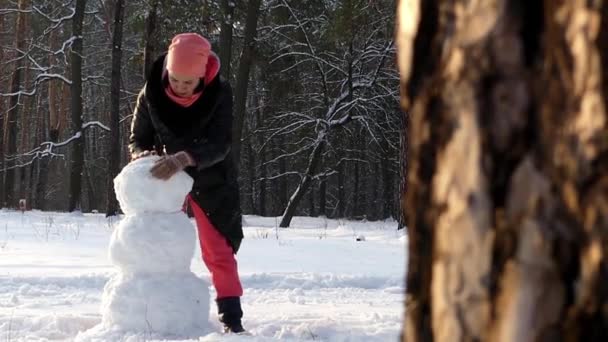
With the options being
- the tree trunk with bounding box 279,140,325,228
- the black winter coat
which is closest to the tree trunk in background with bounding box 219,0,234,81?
the tree trunk with bounding box 279,140,325,228

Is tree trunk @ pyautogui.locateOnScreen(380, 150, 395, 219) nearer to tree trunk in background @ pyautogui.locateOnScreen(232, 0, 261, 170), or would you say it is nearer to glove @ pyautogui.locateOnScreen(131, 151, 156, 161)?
tree trunk in background @ pyautogui.locateOnScreen(232, 0, 261, 170)

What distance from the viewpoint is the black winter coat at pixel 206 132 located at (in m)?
4.00

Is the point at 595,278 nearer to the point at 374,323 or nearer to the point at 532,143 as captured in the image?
the point at 532,143

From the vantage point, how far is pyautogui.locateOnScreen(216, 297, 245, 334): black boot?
394 centimetres

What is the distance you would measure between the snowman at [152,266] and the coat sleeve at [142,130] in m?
0.18

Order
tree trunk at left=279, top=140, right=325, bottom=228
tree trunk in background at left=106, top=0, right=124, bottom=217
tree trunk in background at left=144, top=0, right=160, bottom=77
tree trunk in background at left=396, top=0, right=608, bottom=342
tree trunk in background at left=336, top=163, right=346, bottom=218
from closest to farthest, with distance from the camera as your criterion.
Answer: tree trunk in background at left=396, top=0, right=608, bottom=342 < tree trunk in background at left=144, top=0, right=160, bottom=77 < tree trunk at left=279, top=140, right=325, bottom=228 < tree trunk in background at left=106, top=0, right=124, bottom=217 < tree trunk in background at left=336, top=163, right=346, bottom=218

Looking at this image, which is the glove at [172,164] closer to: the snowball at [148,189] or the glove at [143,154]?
the snowball at [148,189]

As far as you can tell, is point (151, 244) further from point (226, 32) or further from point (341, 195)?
point (341, 195)

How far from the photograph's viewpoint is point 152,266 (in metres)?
3.89

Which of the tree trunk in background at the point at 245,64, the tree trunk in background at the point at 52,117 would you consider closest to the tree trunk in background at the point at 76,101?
the tree trunk in background at the point at 52,117

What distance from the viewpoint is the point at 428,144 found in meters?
0.90

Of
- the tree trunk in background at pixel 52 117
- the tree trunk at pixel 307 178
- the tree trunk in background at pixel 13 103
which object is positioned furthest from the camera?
the tree trunk in background at pixel 52 117

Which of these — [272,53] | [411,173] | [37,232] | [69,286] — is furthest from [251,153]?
[411,173]

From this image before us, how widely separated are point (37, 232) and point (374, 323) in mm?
7828
